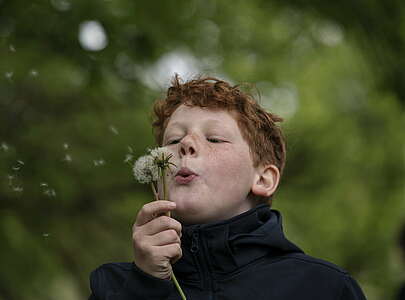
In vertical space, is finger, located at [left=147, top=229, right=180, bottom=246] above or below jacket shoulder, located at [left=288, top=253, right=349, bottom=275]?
above

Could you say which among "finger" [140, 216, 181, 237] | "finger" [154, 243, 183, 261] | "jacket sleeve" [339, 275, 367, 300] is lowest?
"jacket sleeve" [339, 275, 367, 300]

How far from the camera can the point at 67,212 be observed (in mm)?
6305

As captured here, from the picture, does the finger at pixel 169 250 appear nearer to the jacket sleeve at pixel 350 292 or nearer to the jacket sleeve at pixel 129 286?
the jacket sleeve at pixel 129 286

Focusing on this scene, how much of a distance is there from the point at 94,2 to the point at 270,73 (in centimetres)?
396

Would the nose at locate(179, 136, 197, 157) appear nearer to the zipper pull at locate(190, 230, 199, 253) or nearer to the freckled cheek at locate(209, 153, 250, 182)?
the freckled cheek at locate(209, 153, 250, 182)

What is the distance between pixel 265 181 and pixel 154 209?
25.0 inches

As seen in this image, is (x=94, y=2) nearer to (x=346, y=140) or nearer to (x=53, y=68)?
(x=53, y=68)

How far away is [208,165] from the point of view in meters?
2.11

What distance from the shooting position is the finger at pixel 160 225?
1814 mm

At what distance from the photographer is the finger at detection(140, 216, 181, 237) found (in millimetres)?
1814

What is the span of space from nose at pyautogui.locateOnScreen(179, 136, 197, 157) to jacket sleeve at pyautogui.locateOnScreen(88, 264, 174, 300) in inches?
15.7

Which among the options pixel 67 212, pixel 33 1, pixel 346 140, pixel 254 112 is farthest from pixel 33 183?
pixel 346 140

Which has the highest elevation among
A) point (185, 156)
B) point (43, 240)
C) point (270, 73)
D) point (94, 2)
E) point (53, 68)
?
point (270, 73)

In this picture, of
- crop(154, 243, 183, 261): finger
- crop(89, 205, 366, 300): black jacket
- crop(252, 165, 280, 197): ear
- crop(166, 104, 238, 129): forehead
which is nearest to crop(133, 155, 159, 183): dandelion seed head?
crop(154, 243, 183, 261): finger
